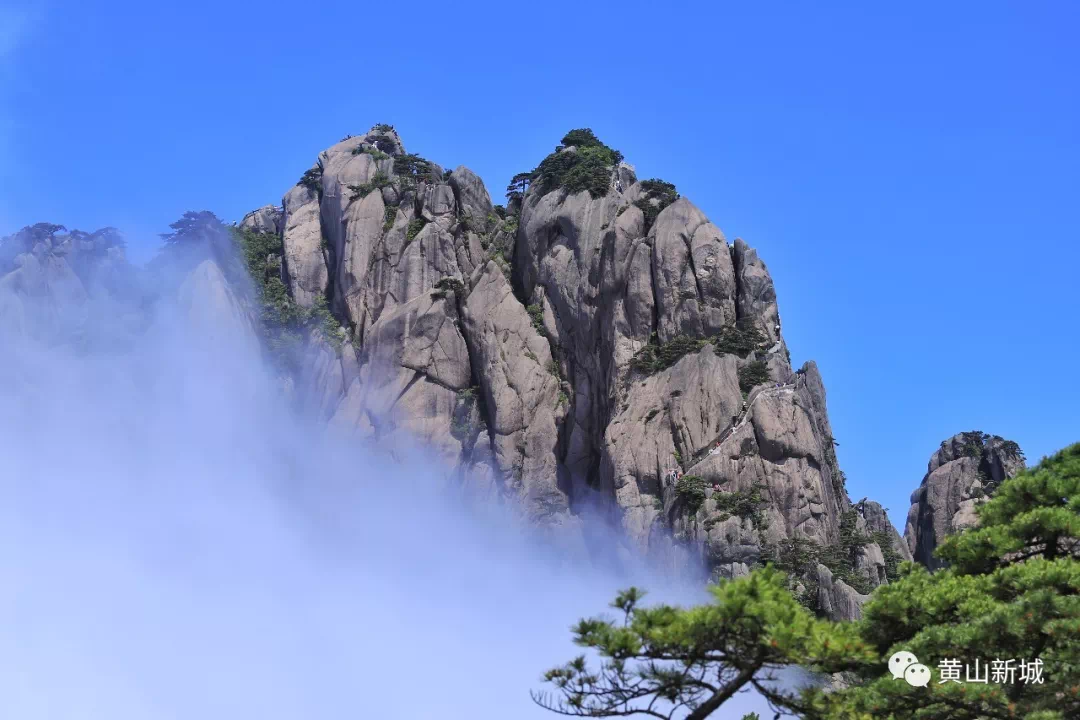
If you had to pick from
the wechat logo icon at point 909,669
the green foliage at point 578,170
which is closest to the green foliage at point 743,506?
the green foliage at point 578,170

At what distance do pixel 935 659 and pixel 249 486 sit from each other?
188 ft

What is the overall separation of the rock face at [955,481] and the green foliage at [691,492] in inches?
752

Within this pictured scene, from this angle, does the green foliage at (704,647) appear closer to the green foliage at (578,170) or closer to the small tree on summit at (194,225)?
the green foliage at (578,170)

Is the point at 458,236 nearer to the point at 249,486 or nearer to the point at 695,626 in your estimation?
the point at 249,486

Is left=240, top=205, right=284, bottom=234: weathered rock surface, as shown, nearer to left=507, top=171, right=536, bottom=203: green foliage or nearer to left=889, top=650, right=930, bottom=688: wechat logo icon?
left=507, top=171, right=536, bottom=203: green foliage

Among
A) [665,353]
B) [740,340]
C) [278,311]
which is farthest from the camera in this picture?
[278,311]

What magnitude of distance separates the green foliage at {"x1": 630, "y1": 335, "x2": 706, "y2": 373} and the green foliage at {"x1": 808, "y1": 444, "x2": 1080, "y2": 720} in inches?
1394

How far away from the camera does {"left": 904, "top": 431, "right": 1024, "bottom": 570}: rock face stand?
6488 cm

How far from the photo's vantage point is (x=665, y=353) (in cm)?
5803

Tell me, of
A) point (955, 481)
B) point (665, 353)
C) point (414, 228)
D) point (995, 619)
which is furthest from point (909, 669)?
point (414, 228)

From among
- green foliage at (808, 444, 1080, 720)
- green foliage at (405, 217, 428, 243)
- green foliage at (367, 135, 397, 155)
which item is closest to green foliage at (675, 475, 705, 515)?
green foliage at (405, 217, 428, 243)

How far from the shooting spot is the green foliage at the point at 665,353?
2277 inches

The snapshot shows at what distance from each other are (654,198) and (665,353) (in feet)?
36.5

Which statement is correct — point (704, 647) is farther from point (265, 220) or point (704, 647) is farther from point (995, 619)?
point (265, 220)
